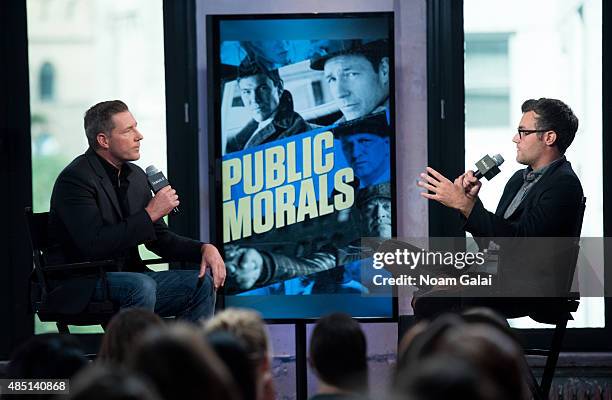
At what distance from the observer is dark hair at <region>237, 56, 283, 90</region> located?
598cm

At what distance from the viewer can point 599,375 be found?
19.9 feet

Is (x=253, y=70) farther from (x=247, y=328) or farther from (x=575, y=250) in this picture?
(x=247, y=328)

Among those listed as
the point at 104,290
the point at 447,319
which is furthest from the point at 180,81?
the point at 447,319

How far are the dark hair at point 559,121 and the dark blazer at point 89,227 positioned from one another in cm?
149

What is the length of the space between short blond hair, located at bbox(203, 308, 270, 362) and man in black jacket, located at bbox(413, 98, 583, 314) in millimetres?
2153

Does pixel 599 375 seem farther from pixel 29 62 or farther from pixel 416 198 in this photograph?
pixel 29 62

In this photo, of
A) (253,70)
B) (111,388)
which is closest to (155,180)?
(253,70)

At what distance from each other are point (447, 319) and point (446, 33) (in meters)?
3.67

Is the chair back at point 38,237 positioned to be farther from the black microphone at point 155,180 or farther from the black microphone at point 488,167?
the black microphone at point 488,167

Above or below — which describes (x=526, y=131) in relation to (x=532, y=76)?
below

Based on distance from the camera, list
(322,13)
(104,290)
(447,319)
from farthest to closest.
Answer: (322,13), (104,290), (447,319)

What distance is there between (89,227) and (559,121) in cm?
191

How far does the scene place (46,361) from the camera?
9.14ft

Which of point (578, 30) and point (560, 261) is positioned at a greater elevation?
point (578, 30)
